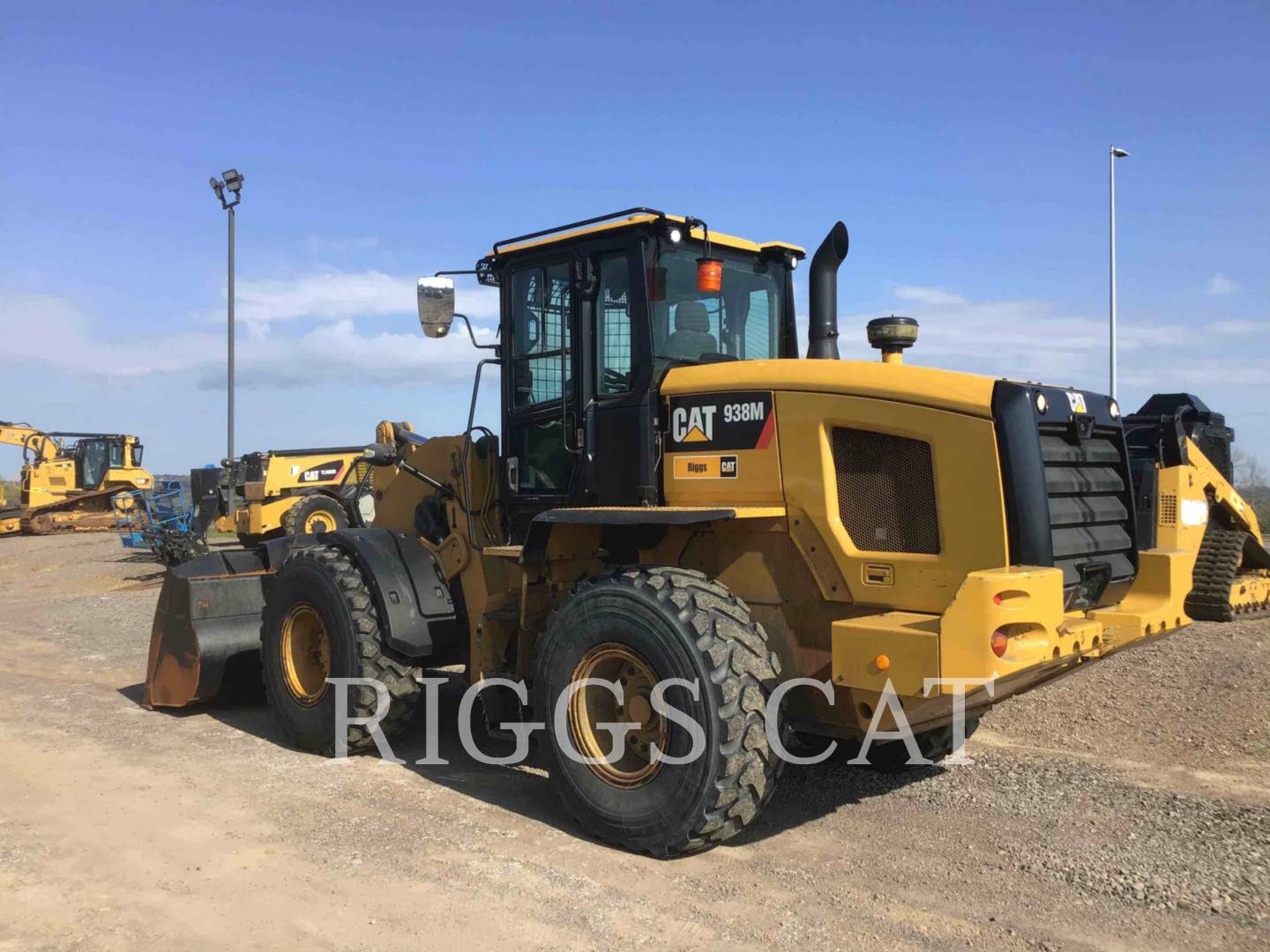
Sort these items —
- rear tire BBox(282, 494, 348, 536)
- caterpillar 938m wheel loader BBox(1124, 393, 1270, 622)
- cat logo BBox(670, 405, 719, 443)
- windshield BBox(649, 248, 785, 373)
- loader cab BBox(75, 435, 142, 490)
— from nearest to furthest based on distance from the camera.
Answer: cat logo BBox(670, 405, 719, 443)
windshield BBox(649, 248, 785, 373)
caterpillar 938m wheel loader BBox(1124, 393, 1270, 622)
rear tire BBox(282, 494, 348, 536)
loader cab BBox(75, 435, 142, 490)

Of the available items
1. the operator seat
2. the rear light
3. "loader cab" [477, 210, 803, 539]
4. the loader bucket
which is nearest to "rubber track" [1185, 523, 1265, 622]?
"loader cab" [477, 210, 803, 539]

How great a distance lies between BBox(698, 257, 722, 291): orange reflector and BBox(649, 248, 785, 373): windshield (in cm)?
18

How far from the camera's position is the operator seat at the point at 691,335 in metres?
5.73

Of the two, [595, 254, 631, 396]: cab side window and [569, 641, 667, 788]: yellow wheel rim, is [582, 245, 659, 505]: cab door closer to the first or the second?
[595, 254, 631, 396]: cab side window

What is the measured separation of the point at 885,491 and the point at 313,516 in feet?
51.3

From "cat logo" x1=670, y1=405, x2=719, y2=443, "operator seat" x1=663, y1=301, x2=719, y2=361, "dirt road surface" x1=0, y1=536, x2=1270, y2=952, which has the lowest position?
"dirt road surface" x1=0, y1=536, x2=1270, y2=952

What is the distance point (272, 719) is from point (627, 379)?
3.98 metres

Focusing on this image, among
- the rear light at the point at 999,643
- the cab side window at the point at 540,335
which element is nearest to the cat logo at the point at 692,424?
the cab side window at the point at 540,335

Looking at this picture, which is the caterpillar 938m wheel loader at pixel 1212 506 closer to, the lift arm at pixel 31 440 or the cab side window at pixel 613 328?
the cab side window at pixel 613 328

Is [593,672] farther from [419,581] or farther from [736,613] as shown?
[419,581]

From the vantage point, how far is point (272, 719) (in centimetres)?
778

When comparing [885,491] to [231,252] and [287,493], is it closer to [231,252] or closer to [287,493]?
[287,493]

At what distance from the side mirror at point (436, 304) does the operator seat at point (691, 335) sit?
4.75 feet

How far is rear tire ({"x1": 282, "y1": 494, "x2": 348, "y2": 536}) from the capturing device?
60.9 feet
